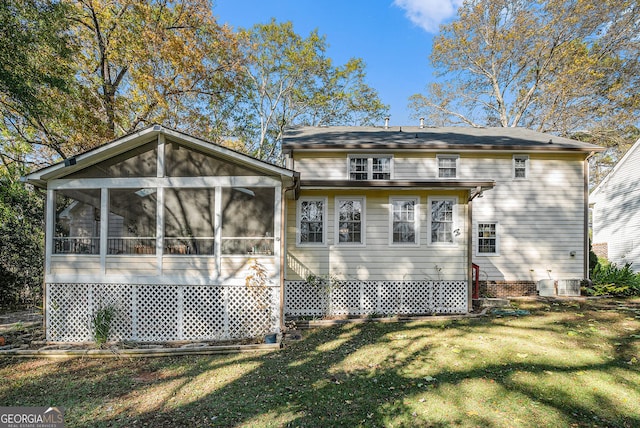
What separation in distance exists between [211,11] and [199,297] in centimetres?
1498

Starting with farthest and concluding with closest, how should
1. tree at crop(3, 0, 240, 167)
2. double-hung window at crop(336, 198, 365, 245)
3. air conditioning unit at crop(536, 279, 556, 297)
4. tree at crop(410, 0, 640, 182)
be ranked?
tree at crop(410, 0, 640, 182), tree at crop(3, 0, 240, 167), air conditioning unit at crop(536, 279, 556, 297), double-hung window at crop(336, 198, 365, 245)

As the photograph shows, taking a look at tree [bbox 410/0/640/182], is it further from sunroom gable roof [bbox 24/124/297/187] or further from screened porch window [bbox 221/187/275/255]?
sunroom gable roof [bbox 24/124/297/187]

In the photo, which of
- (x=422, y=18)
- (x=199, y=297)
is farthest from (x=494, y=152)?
(x=422, y=18)

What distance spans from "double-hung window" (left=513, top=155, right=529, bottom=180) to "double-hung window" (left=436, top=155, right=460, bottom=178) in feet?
7.46

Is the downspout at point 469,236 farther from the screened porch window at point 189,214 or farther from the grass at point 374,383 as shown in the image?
the screened porch window at point 189,214

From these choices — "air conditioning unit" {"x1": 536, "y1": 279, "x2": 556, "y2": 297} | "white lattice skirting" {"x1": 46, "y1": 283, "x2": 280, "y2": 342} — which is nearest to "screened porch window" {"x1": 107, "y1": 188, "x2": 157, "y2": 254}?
"white lattice skirting" {"x1": 46, "y1": 283, "x2": 280, "y2": 342}

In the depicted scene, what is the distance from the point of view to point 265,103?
25.6 meters

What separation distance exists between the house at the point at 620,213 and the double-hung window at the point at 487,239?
7743mm

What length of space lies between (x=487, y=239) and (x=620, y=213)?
924cm

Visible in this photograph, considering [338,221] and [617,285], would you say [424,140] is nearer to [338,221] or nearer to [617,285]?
[338,221]

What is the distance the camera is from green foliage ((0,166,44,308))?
1026 centimetres

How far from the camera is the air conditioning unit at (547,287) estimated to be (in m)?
11.4

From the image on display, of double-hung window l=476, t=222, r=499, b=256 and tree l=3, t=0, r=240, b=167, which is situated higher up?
tree l=3, t=0, r=240, b=167

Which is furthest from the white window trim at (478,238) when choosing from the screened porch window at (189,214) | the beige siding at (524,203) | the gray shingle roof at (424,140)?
the screened porch window at (189,214)
